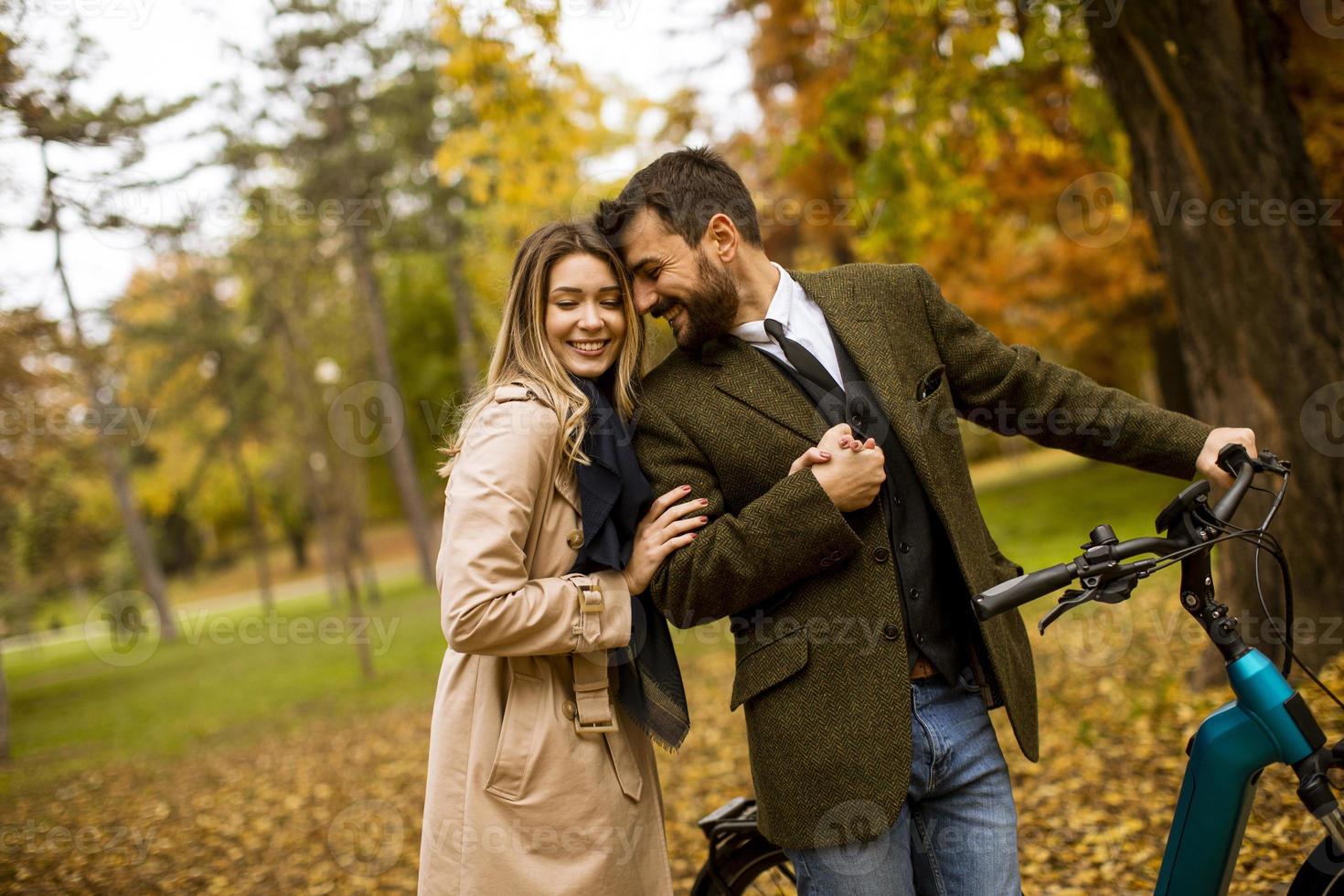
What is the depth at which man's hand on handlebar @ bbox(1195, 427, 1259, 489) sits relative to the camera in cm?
217

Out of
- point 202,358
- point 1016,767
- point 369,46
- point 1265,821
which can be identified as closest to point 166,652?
point 202,358

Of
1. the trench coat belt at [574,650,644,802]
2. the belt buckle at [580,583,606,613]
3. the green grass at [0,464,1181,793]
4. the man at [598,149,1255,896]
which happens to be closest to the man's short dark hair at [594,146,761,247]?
the man at [598,149,1255,896]

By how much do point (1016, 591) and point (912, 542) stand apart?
16.5 inches

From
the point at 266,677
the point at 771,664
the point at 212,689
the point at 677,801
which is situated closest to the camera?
the point at 771,664

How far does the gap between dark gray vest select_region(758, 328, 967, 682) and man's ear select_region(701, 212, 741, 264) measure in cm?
27

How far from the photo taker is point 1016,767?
5215 mm

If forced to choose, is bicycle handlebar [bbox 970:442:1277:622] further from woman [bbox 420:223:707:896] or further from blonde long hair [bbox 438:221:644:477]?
blonde long hair [bbox 438:221:644:477]

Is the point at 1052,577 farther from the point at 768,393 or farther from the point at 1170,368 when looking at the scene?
the point at 1170,368

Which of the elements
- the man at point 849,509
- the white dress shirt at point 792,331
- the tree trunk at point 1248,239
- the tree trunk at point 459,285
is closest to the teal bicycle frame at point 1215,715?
the man at point 849,509

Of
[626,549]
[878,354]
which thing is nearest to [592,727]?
[626,549]

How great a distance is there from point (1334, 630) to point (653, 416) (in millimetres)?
3805

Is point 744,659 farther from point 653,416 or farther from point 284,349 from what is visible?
point 284,349

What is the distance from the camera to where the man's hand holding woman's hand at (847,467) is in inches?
81.7

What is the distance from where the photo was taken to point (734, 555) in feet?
6.79
